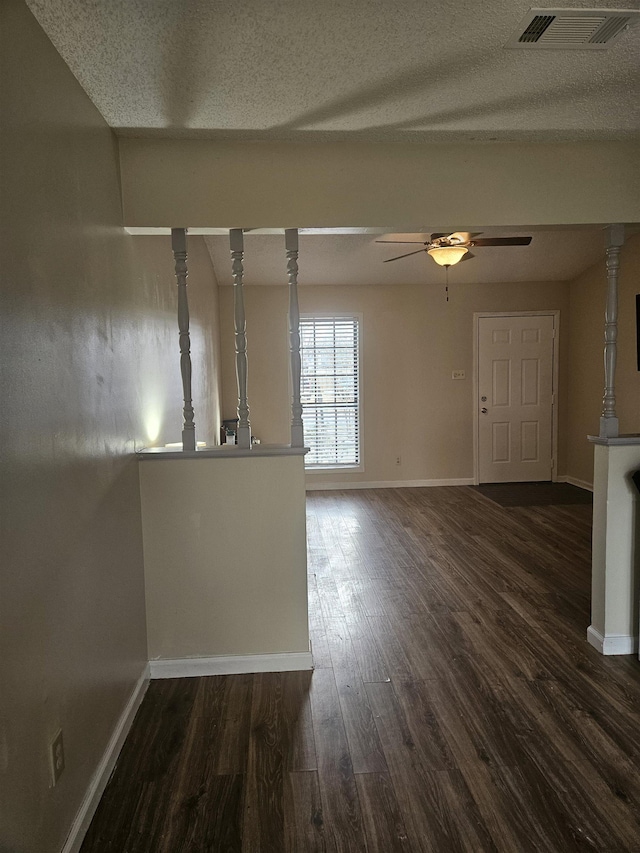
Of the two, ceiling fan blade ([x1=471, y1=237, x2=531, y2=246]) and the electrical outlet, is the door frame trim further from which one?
the electrical outlet

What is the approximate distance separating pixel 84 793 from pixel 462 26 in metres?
2.68

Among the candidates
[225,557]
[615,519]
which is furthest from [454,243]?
[225,557]

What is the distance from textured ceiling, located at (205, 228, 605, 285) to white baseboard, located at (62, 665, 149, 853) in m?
4.09

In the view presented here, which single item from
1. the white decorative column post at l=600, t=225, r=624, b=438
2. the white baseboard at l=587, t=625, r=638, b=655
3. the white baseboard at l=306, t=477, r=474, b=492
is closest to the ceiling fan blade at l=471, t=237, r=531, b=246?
the white decorative column post at l=600, t=225, r=624, b=438

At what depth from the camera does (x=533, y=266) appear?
20.8 ft

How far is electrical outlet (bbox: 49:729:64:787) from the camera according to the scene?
5.10 ft

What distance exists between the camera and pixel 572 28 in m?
1.80

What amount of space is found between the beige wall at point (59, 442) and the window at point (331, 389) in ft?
14.0

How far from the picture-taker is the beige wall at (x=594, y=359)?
551cm

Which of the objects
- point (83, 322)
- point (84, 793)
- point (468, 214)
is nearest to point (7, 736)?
point (84, 793)

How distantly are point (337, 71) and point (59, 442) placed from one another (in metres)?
1.58

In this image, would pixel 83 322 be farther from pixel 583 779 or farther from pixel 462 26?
pixel 583 779

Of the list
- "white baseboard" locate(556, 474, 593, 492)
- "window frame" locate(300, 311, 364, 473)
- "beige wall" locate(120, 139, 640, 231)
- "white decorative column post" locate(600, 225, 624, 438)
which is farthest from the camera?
"window frame" locate(300, 311, 364, 473)

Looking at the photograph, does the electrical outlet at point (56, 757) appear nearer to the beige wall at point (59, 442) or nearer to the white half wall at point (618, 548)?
the beige wall at point (59, 442)
